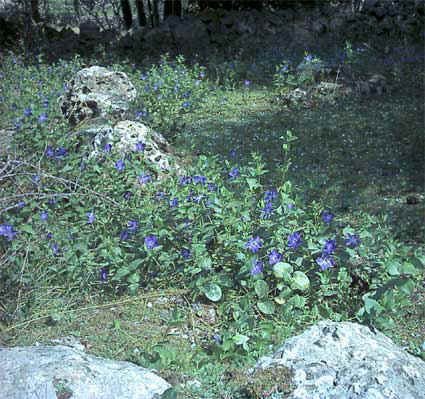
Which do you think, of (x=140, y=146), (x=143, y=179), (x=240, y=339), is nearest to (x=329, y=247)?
(x=240, y=339)

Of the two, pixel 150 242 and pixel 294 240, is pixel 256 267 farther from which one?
pixel 150 242

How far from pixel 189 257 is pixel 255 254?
395mm

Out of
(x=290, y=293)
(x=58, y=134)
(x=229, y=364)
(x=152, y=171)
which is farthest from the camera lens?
(x=58, y=134)

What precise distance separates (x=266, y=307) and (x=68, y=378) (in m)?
1.16

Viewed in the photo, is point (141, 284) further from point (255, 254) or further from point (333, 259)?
point (333, 259)

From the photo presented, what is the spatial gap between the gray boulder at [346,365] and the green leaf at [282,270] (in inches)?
15.5

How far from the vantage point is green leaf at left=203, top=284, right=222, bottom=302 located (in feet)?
10.7

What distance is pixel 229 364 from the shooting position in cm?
293

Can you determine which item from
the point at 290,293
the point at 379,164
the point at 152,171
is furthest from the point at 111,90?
the point at 290,293

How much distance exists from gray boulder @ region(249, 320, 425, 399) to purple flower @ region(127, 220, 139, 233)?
49.3 inches

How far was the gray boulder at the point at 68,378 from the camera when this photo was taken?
→ 7.86 ft

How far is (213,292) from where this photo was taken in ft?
10.8

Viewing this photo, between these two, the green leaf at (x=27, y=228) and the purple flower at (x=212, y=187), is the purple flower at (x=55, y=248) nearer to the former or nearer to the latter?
the green leaf at (x=27, y=228)

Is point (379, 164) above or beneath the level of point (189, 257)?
beneath
